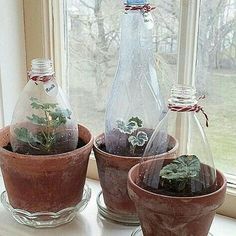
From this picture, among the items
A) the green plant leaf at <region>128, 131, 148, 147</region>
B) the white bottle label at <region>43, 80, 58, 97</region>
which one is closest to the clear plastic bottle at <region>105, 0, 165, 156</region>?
the green plant leaf at <region>128, 131, 148, 147</region>

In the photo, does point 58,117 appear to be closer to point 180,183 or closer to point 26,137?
point 26,137

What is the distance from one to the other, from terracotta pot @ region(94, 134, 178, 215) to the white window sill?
3 cm

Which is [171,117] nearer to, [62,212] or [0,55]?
[62,212]

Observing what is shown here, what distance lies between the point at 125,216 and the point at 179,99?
261mm

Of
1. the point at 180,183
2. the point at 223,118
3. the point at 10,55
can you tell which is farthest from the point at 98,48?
the point at 180,183

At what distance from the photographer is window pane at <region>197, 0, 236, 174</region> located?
800mm

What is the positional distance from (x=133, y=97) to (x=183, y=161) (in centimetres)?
18

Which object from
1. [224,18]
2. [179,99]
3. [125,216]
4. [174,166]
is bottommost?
[125,216]

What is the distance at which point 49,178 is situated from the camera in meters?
0.75

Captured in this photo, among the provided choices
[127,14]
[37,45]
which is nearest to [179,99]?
[127,14]

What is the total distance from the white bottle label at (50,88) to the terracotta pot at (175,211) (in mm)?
240

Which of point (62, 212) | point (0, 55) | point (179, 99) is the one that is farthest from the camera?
point (0, 55)

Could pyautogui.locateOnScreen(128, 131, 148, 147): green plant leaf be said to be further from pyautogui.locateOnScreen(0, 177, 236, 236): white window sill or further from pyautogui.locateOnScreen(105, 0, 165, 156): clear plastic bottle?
pyautogui.locateOnScreen(0, 177, 236, 236): white window sill

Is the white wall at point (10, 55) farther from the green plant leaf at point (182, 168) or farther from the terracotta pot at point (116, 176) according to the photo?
the green plant leaf at point (182, 168)
